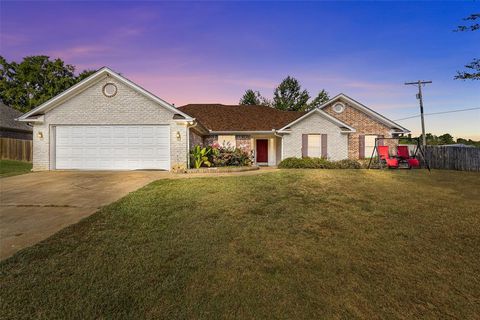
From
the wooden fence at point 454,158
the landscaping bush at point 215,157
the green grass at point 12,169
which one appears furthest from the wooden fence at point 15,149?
the wooden fence at point 454,158

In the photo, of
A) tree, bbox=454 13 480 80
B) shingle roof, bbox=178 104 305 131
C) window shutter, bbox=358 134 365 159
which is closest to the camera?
tree, bbox=454 13 480 80

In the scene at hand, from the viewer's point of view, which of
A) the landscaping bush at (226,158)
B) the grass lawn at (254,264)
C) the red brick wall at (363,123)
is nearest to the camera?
the grass lawn at (254,264)

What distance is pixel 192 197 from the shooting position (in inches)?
296

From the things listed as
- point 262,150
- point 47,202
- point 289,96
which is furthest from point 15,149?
point 289,96

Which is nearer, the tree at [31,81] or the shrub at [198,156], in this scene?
the shrub at [198,156]

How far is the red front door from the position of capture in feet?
71.5

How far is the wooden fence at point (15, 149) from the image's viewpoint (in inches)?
784

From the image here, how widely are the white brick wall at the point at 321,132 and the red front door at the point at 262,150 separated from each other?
326 centimetres

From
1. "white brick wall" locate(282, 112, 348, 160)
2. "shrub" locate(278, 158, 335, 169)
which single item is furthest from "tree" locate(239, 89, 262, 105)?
"shrub" locate(278, 158, 335, 169)

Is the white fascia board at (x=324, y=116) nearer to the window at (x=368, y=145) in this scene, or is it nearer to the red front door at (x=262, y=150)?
the window at (x=368, y=145)

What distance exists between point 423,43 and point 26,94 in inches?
1965

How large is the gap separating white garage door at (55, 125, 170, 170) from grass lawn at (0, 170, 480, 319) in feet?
23.6

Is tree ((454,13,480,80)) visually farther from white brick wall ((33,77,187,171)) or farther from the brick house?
white brick wall ((33,77,187,171))

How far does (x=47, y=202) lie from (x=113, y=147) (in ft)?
23.4
